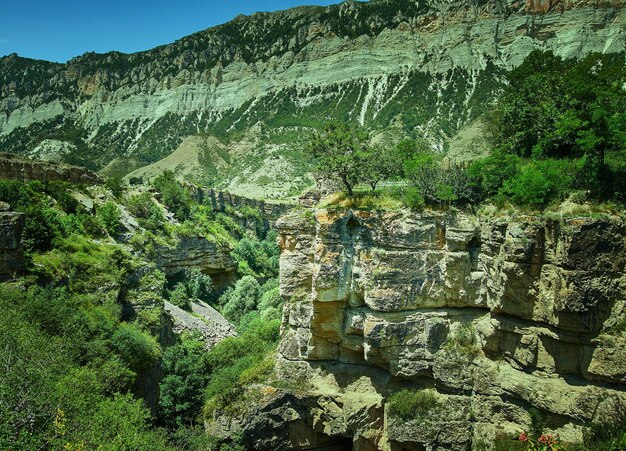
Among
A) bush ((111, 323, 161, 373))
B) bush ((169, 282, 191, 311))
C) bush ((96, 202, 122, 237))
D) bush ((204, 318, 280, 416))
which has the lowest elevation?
bush ((204, 318, 280, 416))

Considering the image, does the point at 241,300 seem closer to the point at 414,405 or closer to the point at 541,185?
the point at 414,405

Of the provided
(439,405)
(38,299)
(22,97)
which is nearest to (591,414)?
(439,405)

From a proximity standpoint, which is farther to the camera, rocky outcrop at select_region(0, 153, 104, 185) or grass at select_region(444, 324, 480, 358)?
rocky outcrop at select_region(0, 153, 104, 185)

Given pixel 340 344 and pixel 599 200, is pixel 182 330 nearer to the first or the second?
pixel 340 344

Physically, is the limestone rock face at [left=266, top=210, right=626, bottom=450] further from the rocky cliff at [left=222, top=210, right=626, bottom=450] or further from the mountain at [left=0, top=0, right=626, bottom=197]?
the mountain at [left=0, top=0, right=626, bottom=197]

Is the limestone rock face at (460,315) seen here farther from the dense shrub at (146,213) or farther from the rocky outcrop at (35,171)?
the rocky outcrop at (35,171)

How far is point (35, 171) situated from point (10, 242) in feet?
65.7

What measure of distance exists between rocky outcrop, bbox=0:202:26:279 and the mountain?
6749 centimetres

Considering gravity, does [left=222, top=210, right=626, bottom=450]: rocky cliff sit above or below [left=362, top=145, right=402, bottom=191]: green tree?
below

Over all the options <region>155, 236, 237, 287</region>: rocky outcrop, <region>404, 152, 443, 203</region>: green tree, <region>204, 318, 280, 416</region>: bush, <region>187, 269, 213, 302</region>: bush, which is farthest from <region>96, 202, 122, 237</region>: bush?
<region>404, 152, 443, 203</region>: green tree

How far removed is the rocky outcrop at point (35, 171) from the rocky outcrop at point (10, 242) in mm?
17007

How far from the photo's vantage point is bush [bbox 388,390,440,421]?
81.1ft

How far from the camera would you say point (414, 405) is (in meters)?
24.9

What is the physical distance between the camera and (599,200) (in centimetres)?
2130
